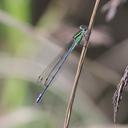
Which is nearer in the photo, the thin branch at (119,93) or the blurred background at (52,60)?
the thin branch at (119,93)

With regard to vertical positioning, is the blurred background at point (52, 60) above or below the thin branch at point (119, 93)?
above

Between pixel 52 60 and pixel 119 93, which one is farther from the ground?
pixel 52 60

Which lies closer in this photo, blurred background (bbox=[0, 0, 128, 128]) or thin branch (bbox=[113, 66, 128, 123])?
thin branch (bbox=[113, 66, 128, 123])

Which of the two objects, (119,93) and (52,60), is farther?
(52,60)

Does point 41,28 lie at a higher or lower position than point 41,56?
higher

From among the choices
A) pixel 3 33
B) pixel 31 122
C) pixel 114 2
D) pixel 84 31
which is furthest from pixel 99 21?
pixel 84 31

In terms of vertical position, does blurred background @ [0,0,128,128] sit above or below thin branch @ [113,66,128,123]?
above

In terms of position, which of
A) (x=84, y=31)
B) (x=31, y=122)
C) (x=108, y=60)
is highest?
(x=108, y=60)

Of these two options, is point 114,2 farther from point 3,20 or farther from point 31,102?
point 31,102
